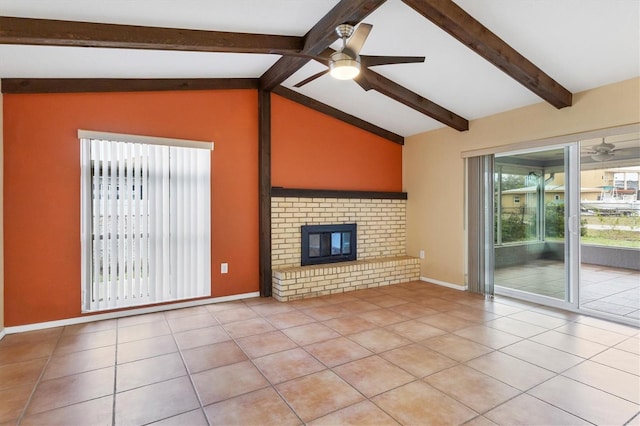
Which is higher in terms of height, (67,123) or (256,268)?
(67,123)

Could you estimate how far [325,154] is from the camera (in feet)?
16.8

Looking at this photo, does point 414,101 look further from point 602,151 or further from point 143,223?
point 143,223

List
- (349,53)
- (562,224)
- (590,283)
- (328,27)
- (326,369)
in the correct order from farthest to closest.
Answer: (590,283), (562,224), (328,27), (349,53), (326,369)

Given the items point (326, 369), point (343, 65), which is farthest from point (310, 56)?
point (326, 369)

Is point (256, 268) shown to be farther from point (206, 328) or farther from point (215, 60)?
point (215, 60)

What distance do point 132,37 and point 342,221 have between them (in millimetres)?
3415

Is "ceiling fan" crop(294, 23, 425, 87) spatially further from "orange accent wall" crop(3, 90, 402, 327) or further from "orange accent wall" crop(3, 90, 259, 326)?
"orange accent wall" crop(3, 90, 259, 326)

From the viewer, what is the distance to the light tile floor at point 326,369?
202 centimetres

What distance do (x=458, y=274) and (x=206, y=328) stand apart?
350 cm

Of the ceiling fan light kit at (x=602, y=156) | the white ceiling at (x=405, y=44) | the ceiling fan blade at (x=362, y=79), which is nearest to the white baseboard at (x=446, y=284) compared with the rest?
the ceiling fan light kit at (x=602, y=156)

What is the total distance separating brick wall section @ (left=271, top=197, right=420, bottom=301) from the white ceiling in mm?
1763

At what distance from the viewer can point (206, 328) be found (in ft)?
11.2

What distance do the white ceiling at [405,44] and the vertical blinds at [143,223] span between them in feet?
2.80

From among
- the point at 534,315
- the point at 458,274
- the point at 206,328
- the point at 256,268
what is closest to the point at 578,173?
the point at 534,315
